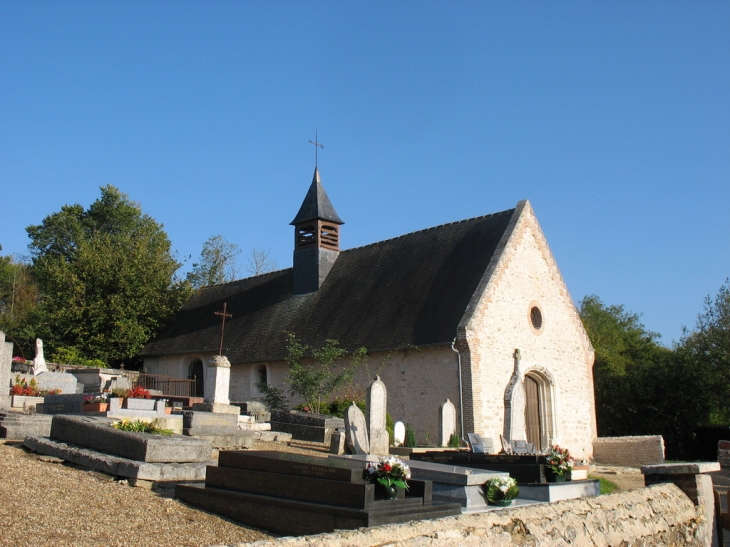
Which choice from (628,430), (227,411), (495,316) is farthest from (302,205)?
(628,430)

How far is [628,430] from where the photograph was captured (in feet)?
90.7

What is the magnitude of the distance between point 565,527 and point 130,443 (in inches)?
196

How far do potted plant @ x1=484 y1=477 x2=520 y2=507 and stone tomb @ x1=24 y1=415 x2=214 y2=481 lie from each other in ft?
11.0

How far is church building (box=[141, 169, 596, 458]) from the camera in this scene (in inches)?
713

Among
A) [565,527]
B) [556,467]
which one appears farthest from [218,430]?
[565,527]

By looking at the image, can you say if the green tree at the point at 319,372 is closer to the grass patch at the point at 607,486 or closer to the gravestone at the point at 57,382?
the gravestone at the point at 57,382

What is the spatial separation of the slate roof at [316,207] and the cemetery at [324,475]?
13177 millimetres

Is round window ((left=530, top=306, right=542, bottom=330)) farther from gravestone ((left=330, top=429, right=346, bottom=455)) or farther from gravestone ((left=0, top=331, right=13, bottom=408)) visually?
gravestone ((left=0, top=331, right=13, bottom=408))

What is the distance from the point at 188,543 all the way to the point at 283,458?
4.41 ft

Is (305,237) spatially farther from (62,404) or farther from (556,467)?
(556,467)

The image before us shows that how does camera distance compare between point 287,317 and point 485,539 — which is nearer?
point 485,539

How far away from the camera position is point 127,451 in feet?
26.9

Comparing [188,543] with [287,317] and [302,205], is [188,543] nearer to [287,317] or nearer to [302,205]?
[287,317]

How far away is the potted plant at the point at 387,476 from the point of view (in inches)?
243
